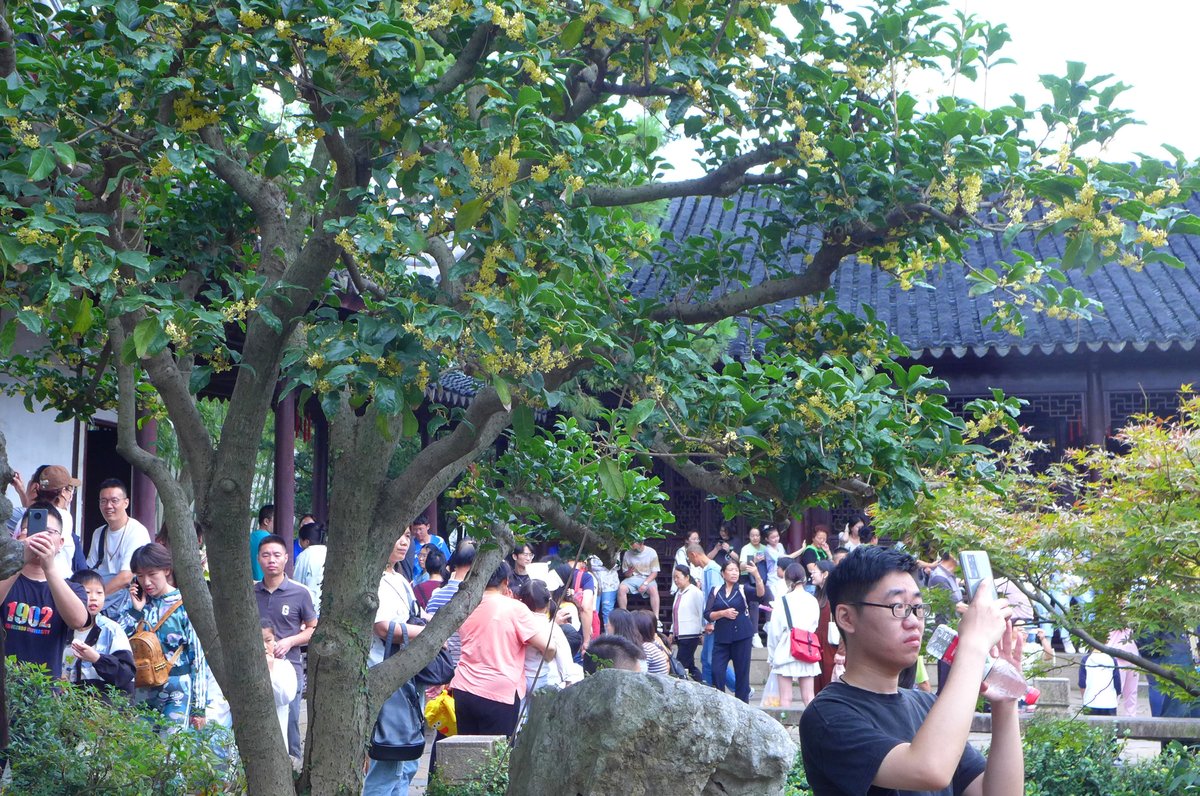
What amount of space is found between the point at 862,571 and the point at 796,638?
25.3 ft

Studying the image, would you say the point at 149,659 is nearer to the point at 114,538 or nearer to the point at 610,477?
the point at 114,538

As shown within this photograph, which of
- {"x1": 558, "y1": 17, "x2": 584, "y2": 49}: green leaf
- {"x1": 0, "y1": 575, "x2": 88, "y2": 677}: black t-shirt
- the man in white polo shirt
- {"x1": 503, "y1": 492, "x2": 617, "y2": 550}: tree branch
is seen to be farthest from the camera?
the man in white polo shirt

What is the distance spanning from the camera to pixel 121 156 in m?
3.69

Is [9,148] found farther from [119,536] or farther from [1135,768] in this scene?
[1135,768]

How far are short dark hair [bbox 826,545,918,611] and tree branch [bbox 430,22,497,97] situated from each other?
5.97 feet

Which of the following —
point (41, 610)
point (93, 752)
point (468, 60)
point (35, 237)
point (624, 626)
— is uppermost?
point (468, 60)

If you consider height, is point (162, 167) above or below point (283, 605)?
above

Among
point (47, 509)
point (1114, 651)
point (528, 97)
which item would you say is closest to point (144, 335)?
point (528, 97)

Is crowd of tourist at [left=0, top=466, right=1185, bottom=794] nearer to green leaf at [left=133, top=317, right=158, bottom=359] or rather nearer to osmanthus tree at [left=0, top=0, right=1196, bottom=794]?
osmanthus tree at [left=0, top=0, right=1196, bottom=794]

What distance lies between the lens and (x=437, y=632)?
4902 mm

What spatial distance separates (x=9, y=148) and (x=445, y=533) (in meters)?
14.2

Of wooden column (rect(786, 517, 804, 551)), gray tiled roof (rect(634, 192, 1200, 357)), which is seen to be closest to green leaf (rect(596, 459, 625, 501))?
gray tiled roof (rect(634, 192, 1200, 357))

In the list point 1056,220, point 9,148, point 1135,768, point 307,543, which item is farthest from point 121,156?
point 307,543

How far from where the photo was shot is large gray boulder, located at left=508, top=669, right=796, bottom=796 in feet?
13.1
